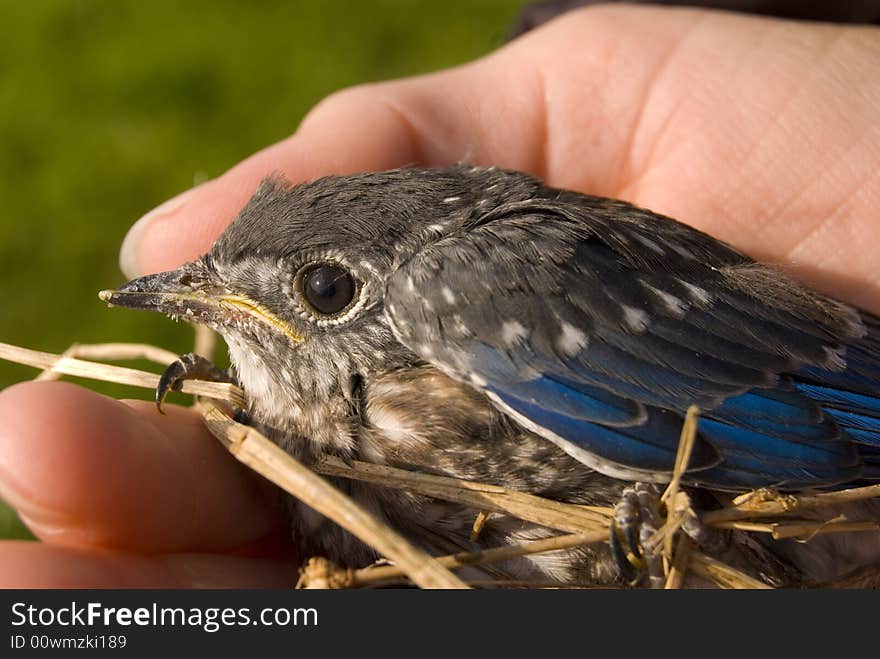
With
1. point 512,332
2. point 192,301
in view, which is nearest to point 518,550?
point 512,332

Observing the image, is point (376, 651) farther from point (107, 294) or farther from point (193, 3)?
point (193, 3)

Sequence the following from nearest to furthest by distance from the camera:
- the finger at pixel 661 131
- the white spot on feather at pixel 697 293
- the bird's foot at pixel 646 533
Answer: the bird's foot at pixel 646 533, the white spot on feather at pixel 697 293, the finger at pixel 661 131

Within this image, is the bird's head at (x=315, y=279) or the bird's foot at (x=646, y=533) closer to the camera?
the bird's foot at (x=646, y=533)

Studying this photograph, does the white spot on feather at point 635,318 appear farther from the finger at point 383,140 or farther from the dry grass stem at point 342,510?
the finger at point 383,140

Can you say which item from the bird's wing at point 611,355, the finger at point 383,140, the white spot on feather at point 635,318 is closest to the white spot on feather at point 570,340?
the bird's wing at point 611,355

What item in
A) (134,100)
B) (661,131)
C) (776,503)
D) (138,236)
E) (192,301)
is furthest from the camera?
(134,100)

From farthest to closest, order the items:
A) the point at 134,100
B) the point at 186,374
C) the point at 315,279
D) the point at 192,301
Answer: the point at 134,100 < the point at 186,374 < the point at 192,301 < the point at 315,279

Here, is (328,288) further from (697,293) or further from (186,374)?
(697,293)

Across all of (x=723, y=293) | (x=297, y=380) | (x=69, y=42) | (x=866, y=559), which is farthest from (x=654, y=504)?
(x=69, y=42)
